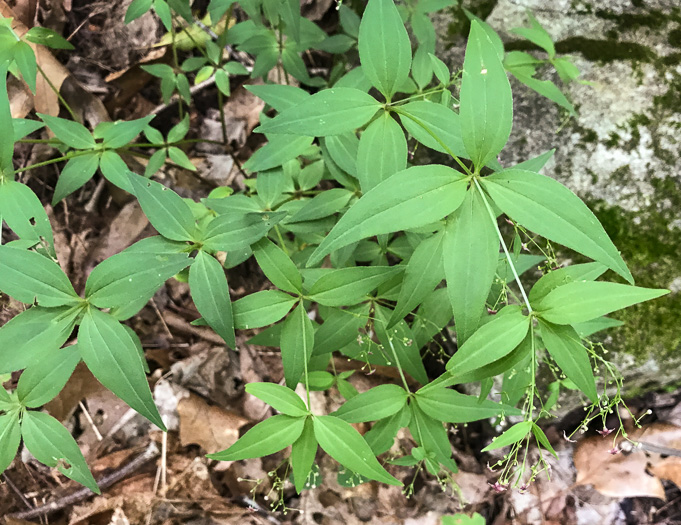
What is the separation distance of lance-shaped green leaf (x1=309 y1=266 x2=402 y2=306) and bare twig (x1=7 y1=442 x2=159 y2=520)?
166cm

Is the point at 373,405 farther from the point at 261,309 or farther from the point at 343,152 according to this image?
the point at 343,152

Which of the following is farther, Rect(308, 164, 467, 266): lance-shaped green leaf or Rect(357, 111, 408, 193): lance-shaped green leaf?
Rect(357, 111, 408, 193): lance-shaped green leaf

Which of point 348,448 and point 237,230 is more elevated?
point 237,230

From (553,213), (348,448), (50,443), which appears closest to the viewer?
(553,213)

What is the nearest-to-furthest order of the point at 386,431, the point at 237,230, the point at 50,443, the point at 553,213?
the point at 553,213 < the point at 50,443 < the point at 237,230 < the point at 386,431

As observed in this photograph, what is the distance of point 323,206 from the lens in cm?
190

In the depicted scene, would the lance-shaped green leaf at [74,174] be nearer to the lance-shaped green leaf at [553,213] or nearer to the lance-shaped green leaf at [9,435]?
the lance-shaped green leaf at [9,435]

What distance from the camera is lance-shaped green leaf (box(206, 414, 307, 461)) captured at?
1.35 m

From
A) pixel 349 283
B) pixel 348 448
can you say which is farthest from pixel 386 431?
pixel 349 283

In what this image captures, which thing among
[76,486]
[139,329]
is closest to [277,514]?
[76,486]

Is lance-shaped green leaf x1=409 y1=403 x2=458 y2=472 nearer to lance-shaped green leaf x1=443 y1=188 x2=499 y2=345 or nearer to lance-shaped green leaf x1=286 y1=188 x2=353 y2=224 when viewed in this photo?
lance-shaped green leaf x1=443 y1=188 x2=499 y2=345

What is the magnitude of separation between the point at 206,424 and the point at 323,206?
1.48m

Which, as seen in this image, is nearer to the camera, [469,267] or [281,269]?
[469,267]

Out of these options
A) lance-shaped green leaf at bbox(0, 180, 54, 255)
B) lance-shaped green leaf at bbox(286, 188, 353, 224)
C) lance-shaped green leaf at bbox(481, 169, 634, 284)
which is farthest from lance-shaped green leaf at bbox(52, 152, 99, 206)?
lance-shaped green leaf at bbox(481, 169, 634, 284)
